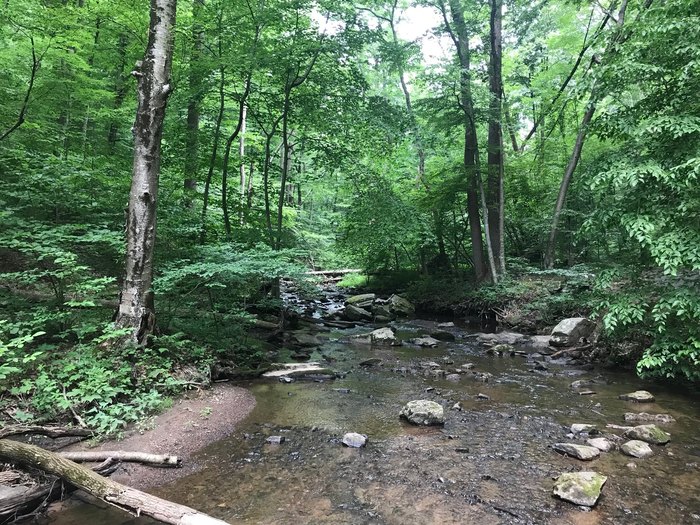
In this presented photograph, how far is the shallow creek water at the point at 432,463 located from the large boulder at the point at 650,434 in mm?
133

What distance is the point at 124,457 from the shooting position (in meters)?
3.93

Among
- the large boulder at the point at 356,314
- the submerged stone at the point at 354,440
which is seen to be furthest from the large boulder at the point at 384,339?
the submerged stone at the point at 354,440

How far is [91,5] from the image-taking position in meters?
10.4

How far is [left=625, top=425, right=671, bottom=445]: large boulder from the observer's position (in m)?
5.10

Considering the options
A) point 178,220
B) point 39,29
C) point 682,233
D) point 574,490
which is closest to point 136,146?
point 178,220

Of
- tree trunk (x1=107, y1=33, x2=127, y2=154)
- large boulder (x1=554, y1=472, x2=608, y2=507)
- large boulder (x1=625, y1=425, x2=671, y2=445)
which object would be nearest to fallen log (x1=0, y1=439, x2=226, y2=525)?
large boulder (x1=554, y1=472, x2=608, y2=507)

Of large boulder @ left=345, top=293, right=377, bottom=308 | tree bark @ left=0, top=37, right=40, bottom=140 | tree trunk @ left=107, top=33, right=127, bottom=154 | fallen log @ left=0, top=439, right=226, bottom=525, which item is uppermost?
tree trunk @ left=107, top=33, right=127, bottom=154

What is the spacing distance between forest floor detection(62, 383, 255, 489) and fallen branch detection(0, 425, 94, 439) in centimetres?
15

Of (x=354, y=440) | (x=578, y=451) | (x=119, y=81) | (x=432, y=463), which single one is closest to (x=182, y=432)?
(x=354, y=440)

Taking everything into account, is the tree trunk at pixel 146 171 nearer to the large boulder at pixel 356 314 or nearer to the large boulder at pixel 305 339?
the large boulder at pixel 305 339

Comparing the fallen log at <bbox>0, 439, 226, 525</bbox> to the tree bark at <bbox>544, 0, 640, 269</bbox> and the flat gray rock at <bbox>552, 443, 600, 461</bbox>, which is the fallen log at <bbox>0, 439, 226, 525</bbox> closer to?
the flat gray rock at <bbox>552, 443, 600, 461</bbox>

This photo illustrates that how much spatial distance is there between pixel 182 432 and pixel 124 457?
3.77 ft

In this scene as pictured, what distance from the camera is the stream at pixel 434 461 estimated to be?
3.69 m

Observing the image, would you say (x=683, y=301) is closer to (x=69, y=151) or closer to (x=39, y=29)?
(x=39, y=29)
